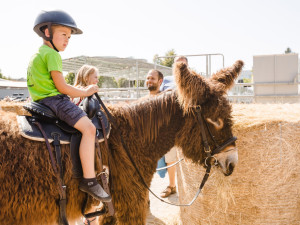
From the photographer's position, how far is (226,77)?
2770 millimetres

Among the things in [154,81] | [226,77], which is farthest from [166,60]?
[226,77]

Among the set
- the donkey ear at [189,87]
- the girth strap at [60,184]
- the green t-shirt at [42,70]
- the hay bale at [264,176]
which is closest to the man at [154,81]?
the hay bale at [264,176]

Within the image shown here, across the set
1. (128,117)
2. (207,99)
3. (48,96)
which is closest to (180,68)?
(207,99)

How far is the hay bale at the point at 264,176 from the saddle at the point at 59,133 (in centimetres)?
190

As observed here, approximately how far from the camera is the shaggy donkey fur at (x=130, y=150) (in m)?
1.84

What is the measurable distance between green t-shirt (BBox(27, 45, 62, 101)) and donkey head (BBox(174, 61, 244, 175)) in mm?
1286

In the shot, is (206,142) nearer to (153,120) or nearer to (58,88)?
(153,120)

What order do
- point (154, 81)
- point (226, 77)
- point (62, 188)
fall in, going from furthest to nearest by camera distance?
point (154, 81)
point (226, 77)
point (62, 188)

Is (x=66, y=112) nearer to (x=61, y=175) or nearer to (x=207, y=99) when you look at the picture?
(x=61, y=175)

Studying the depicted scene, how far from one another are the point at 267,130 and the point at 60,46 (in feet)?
9.45

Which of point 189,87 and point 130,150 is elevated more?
point 189,87

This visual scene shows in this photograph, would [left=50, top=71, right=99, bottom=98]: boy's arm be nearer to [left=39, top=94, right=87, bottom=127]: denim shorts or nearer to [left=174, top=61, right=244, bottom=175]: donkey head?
[left=39, top=94, right=87, bottom=127]: denim shorts

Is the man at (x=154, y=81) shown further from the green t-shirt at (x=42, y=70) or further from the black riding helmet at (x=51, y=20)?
the green t-shirt at (x=42, y=70)

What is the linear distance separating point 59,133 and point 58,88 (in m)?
0.47
